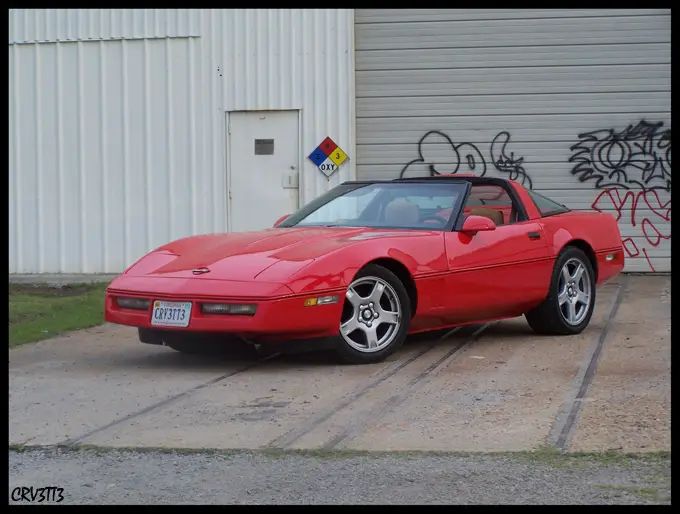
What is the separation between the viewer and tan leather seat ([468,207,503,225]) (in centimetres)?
862

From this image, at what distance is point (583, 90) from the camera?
14.4 metres

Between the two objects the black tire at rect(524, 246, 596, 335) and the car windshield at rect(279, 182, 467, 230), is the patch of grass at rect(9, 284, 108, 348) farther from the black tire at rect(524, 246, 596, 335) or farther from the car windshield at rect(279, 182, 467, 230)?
the black tire at rect(524, 246, 596, 335)

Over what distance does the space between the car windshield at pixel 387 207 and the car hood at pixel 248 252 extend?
0.91 ft

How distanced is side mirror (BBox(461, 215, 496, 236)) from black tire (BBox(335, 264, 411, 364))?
0.71m

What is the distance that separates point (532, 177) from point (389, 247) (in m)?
7.50

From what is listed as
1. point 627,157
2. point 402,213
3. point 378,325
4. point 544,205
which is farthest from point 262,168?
point 378,325

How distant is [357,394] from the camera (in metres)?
6.36

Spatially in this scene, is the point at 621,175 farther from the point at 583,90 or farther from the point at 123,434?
the point at 123,434

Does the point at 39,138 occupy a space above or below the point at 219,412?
above

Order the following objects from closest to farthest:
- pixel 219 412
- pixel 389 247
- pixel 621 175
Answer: pixel 219 412
pixel 389 247
pixel 621 175

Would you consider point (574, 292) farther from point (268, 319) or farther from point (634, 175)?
point (634, 175)

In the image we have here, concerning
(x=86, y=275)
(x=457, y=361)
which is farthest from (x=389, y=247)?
(x=86, y=275)
